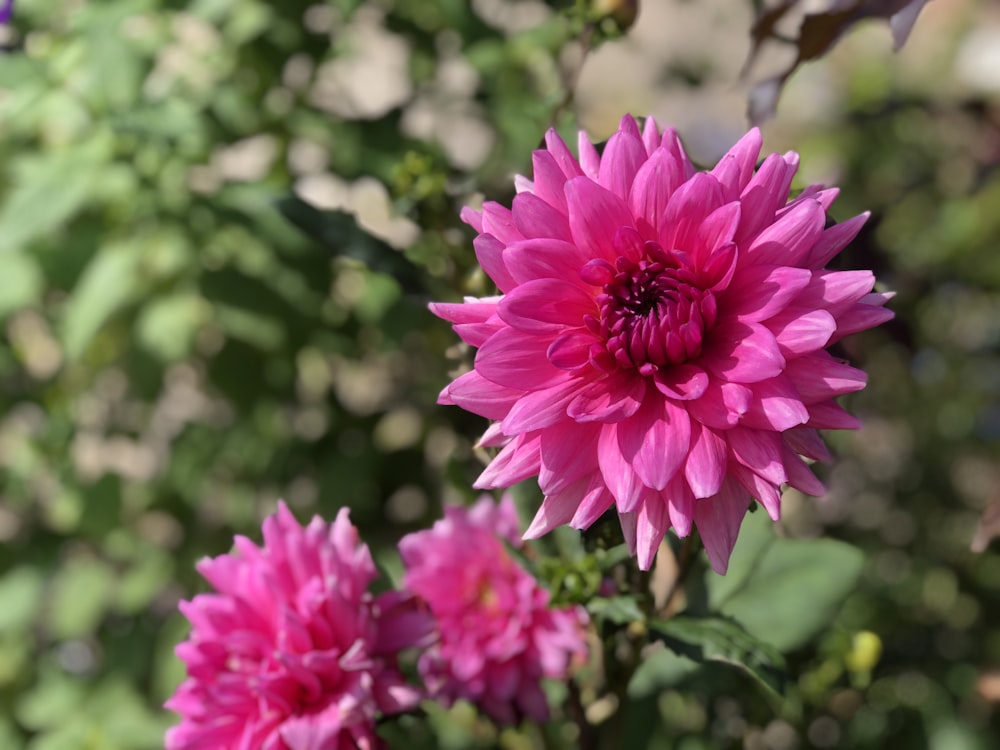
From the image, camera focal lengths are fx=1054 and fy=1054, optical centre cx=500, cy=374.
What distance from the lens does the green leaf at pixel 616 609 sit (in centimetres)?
60

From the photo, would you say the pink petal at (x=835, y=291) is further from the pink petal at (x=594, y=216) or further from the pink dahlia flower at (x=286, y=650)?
the pink dahlia flower at (x=286, y=650)

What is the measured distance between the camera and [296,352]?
1124 mm

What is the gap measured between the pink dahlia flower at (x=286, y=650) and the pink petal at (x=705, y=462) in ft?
0.76

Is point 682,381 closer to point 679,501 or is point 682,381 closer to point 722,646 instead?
point 679,501

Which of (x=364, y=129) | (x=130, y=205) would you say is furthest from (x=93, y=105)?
(x=364, y=129)

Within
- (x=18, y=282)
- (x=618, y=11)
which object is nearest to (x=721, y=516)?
(x=618, y=11)

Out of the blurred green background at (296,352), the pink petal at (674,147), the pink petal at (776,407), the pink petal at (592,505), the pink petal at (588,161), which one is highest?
the pink petal at (674,147)

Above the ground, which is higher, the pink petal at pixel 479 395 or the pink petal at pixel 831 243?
the pink petal at pixel 831 243

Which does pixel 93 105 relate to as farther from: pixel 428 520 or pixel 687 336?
pixel 687 336

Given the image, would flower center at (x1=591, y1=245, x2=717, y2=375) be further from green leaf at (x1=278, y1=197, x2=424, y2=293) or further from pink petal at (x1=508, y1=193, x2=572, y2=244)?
green leaf at (x1=278, y1=197, x2=424, y2=293)

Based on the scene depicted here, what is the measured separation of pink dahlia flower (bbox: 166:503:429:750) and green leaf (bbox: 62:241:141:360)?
0.43m

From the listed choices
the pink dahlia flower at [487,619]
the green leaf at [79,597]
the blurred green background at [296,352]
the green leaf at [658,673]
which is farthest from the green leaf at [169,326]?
the green leaf at [658,673]

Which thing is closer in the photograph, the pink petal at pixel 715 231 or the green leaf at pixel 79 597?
the pink petal at pixel 715 231

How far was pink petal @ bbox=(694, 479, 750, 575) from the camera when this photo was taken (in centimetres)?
50
